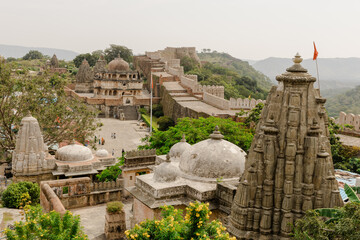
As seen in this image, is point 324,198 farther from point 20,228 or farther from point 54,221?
point 20,228

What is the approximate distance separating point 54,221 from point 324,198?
240 inches

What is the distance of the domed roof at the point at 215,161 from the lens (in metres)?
12.4

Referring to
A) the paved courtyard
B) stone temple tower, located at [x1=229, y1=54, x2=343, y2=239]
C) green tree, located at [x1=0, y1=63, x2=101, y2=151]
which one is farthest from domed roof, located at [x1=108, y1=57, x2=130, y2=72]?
stone temple tower, located at [x1=229, y1=54, x2=343, y2=239]

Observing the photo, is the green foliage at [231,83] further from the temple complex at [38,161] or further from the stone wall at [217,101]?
the temple complex at [38,161]

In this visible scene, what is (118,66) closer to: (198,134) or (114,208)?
(198,134)

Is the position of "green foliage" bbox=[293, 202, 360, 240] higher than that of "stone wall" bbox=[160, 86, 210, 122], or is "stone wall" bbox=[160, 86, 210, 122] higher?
"green foliage" bbox=[293, 202, 360, 240]

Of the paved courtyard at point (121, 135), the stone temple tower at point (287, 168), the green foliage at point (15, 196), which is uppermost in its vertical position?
the stone temple tower at point (287, 168)

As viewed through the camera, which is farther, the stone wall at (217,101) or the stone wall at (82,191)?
the stone wall at (217,101)

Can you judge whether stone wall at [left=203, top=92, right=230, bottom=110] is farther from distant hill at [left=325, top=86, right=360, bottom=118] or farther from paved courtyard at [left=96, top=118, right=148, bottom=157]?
distant hill at [left=325, top=86, right=360, bottom=118]

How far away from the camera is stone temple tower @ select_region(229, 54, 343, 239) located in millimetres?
8789

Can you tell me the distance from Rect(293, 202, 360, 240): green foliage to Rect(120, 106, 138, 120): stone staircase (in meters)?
39.6

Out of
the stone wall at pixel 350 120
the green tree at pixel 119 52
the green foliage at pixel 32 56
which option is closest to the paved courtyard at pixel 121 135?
the stone wall at pixel 350 120

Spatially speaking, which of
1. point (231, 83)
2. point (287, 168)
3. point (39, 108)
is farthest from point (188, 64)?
point (287, 168)

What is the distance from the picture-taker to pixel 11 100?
72.7 feet
